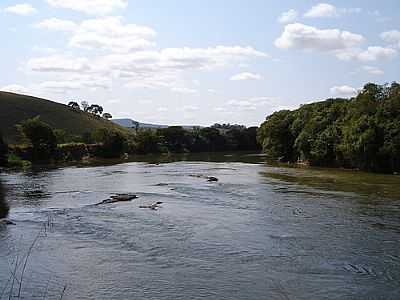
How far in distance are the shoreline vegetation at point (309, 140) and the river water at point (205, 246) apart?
81.7 ft

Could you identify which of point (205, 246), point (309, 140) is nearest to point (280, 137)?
point (309, 140)

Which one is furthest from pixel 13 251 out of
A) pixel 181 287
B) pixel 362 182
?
pixel 362 182

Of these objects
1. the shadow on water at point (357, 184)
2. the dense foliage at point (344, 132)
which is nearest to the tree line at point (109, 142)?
the dense foliage at point (344, 132)

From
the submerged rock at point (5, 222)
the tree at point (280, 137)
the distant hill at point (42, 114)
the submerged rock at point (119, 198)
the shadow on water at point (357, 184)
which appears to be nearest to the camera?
the submerged rock at point (5, 222)

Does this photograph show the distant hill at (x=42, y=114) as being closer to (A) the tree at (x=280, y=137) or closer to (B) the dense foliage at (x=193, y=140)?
(B) the dense foliage at (x=193, y=140)

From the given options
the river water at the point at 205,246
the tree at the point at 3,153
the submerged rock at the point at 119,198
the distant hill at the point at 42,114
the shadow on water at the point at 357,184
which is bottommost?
the river water at the point at 205,246

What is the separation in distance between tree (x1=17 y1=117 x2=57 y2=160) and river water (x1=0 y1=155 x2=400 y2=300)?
185ft

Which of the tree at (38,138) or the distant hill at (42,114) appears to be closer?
the tree at (38,138)

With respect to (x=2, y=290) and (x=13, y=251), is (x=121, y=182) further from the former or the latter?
(x=2, y=290)

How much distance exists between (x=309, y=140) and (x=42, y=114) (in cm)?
9321

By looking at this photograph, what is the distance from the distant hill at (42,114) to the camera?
5316 inches

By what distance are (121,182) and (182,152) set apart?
98.9 m

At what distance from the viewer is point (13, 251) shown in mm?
22797

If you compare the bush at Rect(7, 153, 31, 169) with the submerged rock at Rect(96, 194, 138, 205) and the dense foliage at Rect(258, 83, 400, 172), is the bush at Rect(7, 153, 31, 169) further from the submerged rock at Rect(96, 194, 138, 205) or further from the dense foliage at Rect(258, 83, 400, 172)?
the dense foliage at Rect(258, 83, 400, 172)
